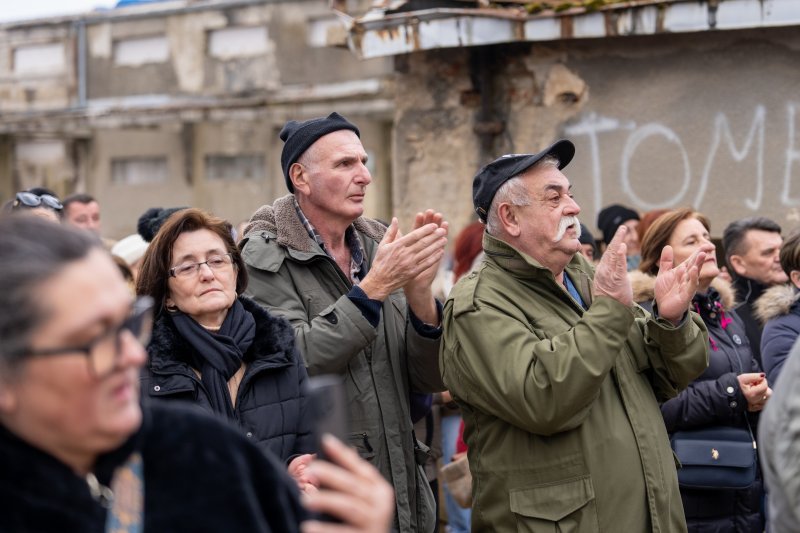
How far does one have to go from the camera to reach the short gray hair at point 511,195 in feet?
12.7

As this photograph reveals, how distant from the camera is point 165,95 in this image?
22766 mm

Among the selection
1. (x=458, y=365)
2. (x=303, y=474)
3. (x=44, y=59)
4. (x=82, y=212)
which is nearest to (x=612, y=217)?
(x=458, y=365)

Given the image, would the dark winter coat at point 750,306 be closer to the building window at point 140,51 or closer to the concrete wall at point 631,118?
the concrete wall at point 631,118

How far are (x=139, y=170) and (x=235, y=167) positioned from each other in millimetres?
2447

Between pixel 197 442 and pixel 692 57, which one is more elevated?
pixel 692 57

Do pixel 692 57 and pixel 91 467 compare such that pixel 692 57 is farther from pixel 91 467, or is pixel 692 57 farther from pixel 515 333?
pixel 91 467

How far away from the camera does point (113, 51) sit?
2308cm

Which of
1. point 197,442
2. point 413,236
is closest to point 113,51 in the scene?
point 413,236

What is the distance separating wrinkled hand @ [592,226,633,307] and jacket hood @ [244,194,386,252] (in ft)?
3.80

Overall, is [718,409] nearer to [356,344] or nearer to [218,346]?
[356,344]

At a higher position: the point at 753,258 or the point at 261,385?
the point at 753,258

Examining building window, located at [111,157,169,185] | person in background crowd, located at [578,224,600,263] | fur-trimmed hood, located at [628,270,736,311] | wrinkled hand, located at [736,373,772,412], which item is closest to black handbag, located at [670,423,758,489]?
wrinkled hand, located at [736,373,772,412]

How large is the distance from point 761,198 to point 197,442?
5787 millimetres

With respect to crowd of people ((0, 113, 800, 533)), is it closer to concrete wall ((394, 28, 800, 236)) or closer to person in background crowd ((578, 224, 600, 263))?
person in background crowd ((578, 224, 600, 263))
